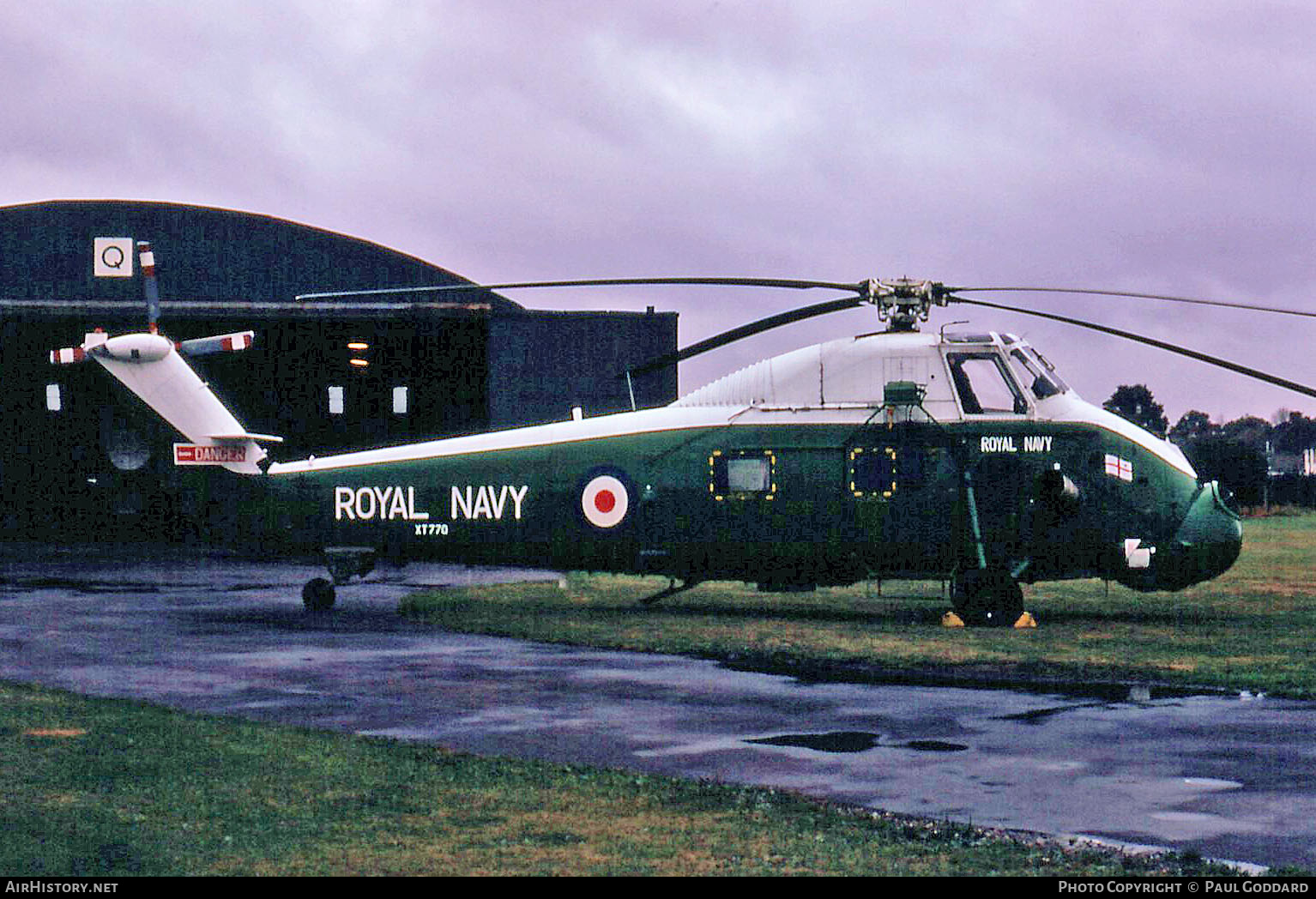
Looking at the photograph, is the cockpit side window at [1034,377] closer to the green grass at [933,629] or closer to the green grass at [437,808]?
the green grass at [933,629]

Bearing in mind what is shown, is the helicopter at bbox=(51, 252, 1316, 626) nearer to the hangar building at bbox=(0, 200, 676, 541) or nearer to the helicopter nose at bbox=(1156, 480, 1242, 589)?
the helicopter nose at bbox=(1156, 480, 1242, 589)

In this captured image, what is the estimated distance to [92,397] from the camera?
1761 inches

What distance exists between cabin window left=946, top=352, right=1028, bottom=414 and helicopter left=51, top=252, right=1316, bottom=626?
1.0 inches

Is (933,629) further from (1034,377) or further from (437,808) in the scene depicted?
(437,808)

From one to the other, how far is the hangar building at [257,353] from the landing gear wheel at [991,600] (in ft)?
73.3

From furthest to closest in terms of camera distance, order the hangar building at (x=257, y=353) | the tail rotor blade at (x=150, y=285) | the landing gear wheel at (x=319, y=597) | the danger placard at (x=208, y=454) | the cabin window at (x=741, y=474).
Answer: the hangar building at (x=257, y=353) → the tail rotor blade at (x=150, y=285) → the landing gear wheel at (x=319, y=597) → the danger placard at (x=208, y=454) → the cabin window at (x=741, y=474)

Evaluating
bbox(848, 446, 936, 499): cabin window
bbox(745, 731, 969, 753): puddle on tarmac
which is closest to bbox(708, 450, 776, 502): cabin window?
bbox(848, 446, 936, 499): cabin window

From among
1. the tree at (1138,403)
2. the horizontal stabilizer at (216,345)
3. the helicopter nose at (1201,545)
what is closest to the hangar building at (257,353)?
the horizontal stabilizer at (216,345)

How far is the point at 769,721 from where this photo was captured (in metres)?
12.0

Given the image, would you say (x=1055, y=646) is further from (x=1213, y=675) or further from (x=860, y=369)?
(x=860, y=369)

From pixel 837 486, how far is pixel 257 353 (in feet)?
92.2

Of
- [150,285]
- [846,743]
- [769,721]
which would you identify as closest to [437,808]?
[846,743]

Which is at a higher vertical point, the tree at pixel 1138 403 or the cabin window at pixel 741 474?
the tree at pixel 1138 403

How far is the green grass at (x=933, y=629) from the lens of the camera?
14.9m
